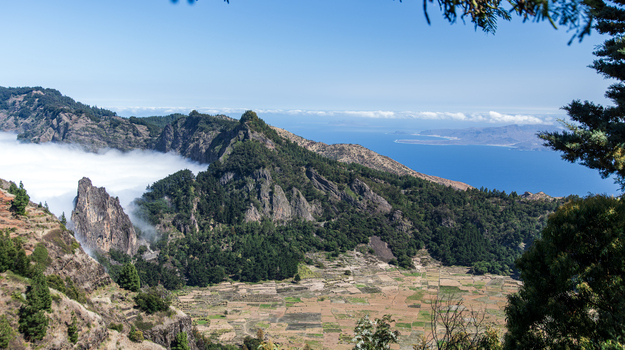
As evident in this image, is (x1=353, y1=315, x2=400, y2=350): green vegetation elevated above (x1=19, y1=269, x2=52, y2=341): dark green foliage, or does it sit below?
above

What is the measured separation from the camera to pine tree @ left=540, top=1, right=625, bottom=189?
12.4 metres

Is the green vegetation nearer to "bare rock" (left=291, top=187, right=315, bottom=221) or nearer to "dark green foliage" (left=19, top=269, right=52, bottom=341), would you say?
"dark green foliage" (left=19, top=269, right=52, bottom=341)

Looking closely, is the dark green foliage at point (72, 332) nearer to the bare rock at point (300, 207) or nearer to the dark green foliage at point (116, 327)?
the dark green foliage at point (116, 327)

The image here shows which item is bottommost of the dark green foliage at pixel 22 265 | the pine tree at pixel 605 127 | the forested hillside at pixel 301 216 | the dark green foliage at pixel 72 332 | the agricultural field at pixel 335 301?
the agricultural field at pixel 335 301

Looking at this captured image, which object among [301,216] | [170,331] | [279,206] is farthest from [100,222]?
[170,331]

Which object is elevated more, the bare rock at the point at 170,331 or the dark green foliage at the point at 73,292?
the dark green foliage at the point at 73,292

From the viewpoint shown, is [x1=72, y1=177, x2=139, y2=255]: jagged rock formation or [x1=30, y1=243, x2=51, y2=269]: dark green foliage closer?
[x1=30, y1=243, x2=51, y2=269]: dark green foliage

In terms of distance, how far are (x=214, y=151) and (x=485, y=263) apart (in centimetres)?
11886

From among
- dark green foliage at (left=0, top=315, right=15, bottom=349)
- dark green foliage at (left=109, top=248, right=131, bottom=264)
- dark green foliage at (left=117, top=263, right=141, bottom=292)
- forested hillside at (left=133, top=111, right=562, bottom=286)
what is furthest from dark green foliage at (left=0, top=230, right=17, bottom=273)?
dark green foliage at (left=109, top=248, right=131, bottom=264)

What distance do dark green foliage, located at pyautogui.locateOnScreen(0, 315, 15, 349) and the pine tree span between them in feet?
123

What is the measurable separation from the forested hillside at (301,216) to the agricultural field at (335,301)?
6553 mm

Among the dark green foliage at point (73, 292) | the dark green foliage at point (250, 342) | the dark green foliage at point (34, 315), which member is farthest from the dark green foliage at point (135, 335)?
the dark green foliage at point (250, 342)

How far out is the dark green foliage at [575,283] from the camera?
11688mm

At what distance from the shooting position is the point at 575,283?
484 inches
